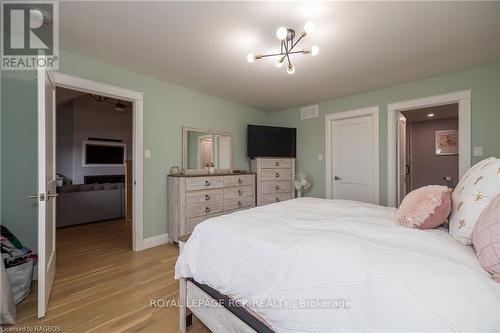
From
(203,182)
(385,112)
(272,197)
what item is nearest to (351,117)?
(385,112)

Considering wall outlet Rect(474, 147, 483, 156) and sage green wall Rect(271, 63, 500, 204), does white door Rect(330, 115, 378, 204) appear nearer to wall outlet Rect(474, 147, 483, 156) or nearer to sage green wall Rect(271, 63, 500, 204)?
sage green wall Rect(271, 63, 500, 204)

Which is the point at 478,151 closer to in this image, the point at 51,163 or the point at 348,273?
the point at 348,273

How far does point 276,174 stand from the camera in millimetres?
4246

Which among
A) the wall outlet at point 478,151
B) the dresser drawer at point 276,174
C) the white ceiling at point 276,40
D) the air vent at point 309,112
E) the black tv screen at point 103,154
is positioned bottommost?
the dresser drawer at point 276,174

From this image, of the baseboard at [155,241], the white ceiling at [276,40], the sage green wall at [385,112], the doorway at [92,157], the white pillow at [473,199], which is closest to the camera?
the white pillow at [473,199]

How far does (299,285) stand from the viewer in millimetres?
952

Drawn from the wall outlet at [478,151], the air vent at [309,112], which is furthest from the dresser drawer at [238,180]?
the wall outlet at [478,151]

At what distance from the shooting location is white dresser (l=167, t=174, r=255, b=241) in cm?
302

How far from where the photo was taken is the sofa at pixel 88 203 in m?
3.83

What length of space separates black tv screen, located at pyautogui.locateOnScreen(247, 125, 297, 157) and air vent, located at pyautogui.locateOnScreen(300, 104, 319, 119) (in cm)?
33

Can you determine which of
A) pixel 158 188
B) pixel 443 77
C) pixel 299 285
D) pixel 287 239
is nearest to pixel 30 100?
pixel 158 188

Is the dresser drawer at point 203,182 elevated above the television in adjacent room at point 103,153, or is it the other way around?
the television in adjacent room at point 103,153

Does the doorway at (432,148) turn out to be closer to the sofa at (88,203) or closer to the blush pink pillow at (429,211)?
the blush pink pillow at (429,211)

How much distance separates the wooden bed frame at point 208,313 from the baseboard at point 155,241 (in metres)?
1.71
